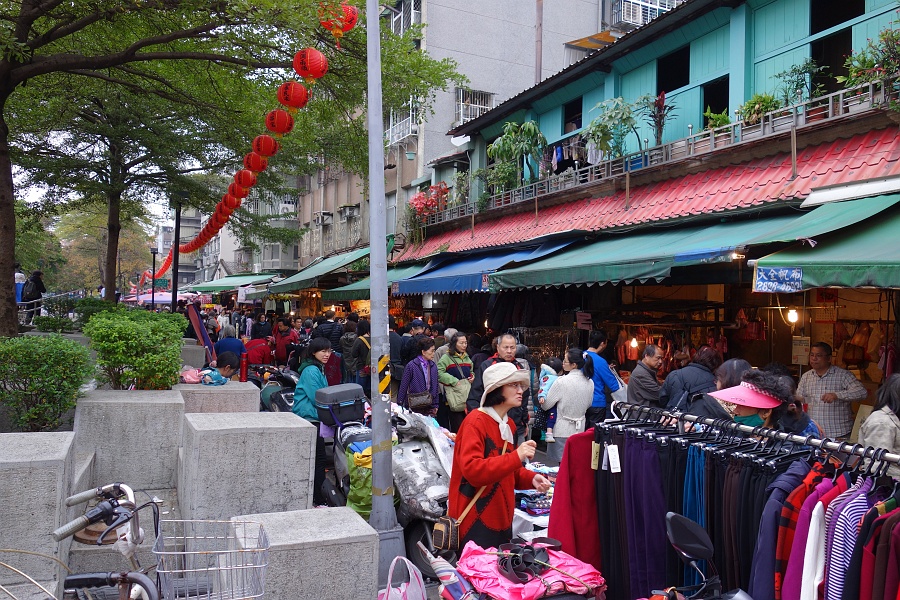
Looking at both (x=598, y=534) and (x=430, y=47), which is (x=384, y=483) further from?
(x=430, y=47)

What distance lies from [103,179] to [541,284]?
13275mm

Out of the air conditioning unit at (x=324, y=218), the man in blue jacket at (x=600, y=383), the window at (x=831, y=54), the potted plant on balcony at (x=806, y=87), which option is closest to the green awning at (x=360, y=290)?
the man in blue jacket at (x=600, y=383)

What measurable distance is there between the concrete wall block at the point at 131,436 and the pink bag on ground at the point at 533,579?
3.32 metres

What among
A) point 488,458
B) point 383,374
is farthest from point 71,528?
point 383,374

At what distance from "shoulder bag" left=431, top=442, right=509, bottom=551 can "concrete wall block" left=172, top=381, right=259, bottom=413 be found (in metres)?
3.45

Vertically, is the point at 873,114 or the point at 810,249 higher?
the point at 873,114

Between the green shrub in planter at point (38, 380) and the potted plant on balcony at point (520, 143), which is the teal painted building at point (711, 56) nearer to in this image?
the potted plant on balcony at point (520, 143)

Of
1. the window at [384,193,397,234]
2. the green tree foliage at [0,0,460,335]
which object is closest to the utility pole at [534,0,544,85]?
the window at [384,193,397,234]

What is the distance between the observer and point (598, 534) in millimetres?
4785

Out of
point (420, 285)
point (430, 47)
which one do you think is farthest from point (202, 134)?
point (430, 47)

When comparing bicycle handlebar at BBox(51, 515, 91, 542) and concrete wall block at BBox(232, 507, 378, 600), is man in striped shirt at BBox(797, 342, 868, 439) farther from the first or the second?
bicycle handlebar at BBox(51, 515, 91, 542)

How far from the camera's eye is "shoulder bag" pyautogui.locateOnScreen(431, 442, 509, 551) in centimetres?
433

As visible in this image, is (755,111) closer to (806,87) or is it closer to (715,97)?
(806,87)

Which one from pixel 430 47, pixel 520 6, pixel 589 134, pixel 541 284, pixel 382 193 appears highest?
pixel 520 6
